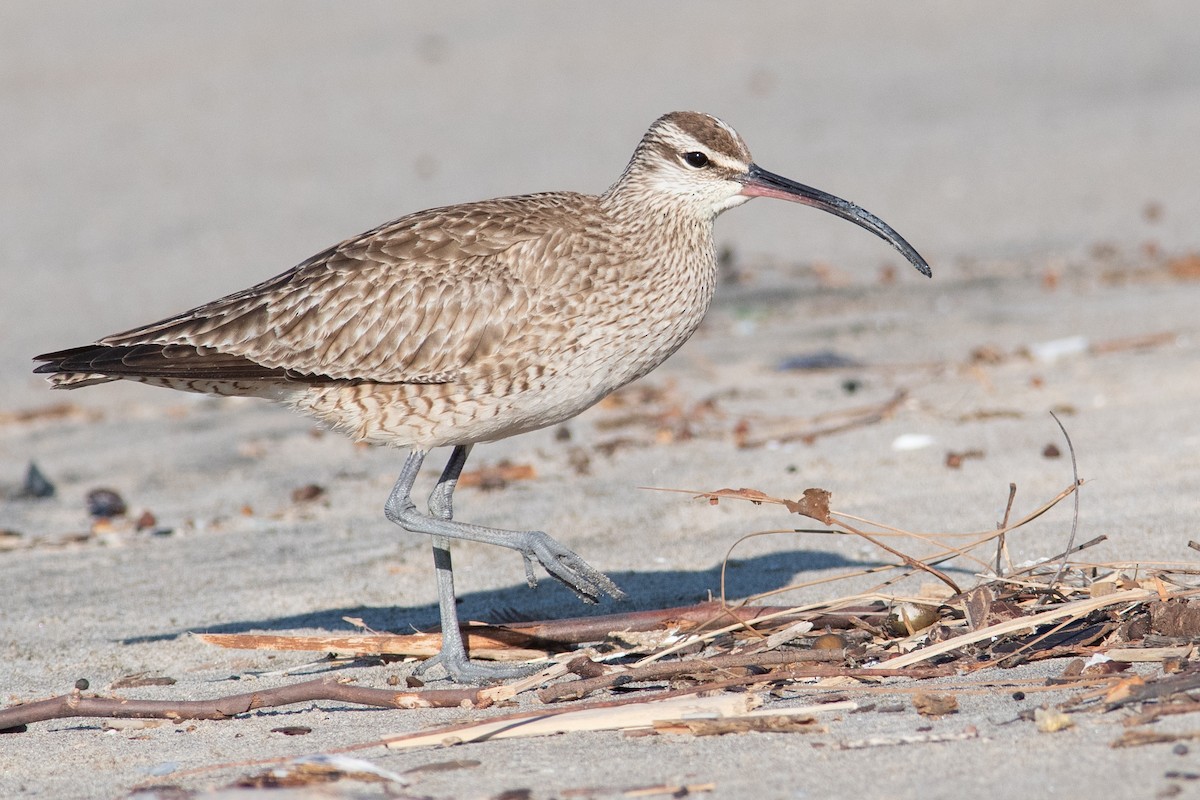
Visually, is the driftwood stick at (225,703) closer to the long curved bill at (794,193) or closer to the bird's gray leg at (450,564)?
the bird's gray leg at (450,564)

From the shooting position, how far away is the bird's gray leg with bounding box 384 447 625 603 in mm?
5988

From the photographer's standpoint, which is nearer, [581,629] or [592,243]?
[581,629]

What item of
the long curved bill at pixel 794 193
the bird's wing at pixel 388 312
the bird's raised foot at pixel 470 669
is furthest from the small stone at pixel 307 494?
the long curved bill at pixel 794 193

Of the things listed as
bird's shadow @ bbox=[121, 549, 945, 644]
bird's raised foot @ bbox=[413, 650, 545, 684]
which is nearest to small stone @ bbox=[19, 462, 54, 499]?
bird's shadow @ bbox=[121, 549, 945, 644]

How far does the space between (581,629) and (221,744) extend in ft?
5.08

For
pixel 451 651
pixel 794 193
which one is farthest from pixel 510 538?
pixel 794 193

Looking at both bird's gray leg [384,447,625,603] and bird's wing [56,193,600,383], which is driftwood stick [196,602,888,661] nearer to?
bird's gray leg [384,447,625,603]

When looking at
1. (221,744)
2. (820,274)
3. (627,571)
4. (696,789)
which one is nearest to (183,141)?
(820,274)

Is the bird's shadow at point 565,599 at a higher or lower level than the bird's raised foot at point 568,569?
lower

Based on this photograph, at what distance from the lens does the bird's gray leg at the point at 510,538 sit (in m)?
5.99

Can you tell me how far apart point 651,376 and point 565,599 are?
429cm

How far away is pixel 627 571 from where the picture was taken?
7.13 meters

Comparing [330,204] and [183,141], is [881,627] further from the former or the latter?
[183,141]

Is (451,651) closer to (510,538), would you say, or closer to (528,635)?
(528,635)
